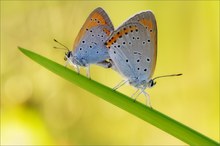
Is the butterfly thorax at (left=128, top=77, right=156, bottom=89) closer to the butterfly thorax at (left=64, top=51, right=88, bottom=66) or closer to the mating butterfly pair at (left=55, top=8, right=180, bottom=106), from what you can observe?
the mating butterfly pair at (left=55, top=8, right=180, bottom=106)

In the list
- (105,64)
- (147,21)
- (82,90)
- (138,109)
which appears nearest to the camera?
(138,109)

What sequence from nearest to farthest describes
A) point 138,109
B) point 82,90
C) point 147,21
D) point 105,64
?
1. point 138,109
2. point 147,21
3. point 105,64
4. point 82,90

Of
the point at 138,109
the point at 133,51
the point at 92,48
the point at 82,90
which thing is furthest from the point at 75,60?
the point at 138,109

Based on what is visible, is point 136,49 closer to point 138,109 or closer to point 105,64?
point 105,64

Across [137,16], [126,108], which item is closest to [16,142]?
[137,16]

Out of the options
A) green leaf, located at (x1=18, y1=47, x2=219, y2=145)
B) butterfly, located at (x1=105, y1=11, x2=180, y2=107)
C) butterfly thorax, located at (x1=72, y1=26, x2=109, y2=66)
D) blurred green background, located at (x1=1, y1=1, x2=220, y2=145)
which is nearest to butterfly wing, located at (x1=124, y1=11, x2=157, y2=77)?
butterfly, located at (x1=105, y1=11, x2=180, y2=107)

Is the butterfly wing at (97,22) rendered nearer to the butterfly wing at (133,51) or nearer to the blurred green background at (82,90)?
the butterfly wing at (133,51)

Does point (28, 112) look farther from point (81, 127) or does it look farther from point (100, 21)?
point (100, 21)
